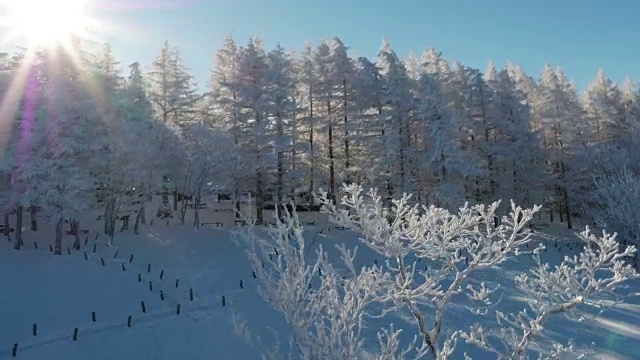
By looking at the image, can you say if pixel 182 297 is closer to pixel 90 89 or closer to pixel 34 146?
pixel 34 146

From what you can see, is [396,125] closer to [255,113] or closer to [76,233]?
[255,113]

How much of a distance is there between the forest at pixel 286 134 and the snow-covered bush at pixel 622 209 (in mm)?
1201

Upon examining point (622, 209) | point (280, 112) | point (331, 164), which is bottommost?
point (622, 209)

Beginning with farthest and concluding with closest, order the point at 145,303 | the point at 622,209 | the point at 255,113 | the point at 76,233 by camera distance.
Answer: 1. the point at 255,113
2. the point at 622,209
3. the point at 76,233
4. the point at 145,303

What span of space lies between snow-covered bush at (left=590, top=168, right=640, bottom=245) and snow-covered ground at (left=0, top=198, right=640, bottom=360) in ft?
20.4

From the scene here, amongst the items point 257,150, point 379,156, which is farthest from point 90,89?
point 379,156

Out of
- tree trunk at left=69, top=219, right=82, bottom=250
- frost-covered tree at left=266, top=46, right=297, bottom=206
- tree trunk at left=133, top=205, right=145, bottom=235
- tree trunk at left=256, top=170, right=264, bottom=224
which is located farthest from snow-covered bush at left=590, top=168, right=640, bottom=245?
tree trunk at left=69, top=219, right=82, bottom=250

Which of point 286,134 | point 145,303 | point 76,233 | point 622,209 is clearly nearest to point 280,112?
point 286,134

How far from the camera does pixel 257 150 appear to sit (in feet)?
114

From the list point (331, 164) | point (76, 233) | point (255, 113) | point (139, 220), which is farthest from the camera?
point (331, 164)

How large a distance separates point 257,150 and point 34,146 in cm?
1432

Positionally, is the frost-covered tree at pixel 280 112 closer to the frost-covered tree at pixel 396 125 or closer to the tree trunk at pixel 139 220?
the frost-covered tree at pixel 396 125

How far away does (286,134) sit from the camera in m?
34.6

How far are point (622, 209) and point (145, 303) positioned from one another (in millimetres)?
26696
